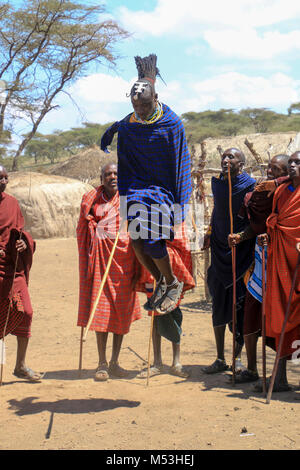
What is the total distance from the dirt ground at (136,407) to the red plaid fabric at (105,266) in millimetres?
616

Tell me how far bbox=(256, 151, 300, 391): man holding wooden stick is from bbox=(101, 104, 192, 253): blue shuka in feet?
2.81

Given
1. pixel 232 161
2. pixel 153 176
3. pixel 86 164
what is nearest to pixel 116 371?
pixel 153 176

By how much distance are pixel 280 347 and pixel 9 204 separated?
2.86 metres

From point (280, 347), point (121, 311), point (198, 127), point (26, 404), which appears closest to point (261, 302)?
point (280, 347)

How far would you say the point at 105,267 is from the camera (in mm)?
5609

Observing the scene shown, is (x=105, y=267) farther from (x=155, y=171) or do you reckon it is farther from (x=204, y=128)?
(x=204, y=128)

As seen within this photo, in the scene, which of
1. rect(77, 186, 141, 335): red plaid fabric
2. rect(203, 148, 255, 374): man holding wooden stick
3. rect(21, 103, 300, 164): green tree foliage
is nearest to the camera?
rect(203, 148, 255, 374): man holding wooden stick

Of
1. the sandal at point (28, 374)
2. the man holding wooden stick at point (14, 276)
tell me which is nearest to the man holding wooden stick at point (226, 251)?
the sandal at point (28, 374)

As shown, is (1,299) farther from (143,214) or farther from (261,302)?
(261,302)

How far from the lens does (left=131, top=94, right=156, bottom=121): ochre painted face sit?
14.0 feet

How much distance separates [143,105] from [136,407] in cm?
243

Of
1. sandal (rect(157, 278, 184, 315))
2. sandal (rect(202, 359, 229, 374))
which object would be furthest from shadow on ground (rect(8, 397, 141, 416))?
sandal (rect(202, 359, 229, 374))

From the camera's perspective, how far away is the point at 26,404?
4.84m

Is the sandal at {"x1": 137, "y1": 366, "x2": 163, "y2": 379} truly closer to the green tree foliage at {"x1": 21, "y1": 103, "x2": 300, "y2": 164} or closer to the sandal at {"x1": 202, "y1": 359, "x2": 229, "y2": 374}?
the sandal at {"x1": 202, "y1": 359, "x2": 229, "y2": 374}
